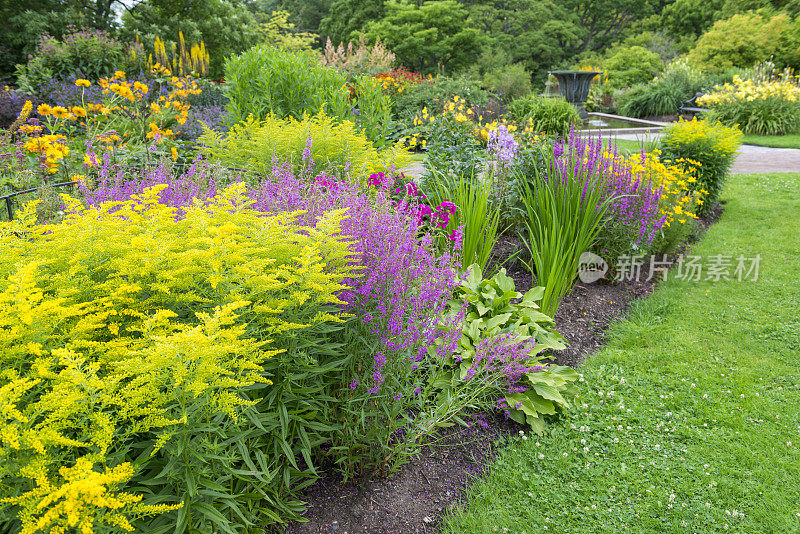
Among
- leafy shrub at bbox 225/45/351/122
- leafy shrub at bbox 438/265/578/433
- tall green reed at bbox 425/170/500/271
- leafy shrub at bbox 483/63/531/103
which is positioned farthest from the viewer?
leafy shrub at bbox 483/63/531/103

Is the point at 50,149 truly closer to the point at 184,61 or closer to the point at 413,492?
the point at 413,492

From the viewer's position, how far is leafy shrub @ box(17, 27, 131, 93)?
32.8 feet

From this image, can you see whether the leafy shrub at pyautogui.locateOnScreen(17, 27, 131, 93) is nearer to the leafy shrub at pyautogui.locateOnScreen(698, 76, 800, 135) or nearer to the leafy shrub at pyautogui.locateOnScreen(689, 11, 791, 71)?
the leafy shrub at pyautogui.locateOnScreen(698, 76, 800, 135)

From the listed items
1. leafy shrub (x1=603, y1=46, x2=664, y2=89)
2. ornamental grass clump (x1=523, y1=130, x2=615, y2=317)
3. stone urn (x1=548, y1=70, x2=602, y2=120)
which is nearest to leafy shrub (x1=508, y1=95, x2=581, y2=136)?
stone urn (x1=548, y1=70, x2=602, y2=120)

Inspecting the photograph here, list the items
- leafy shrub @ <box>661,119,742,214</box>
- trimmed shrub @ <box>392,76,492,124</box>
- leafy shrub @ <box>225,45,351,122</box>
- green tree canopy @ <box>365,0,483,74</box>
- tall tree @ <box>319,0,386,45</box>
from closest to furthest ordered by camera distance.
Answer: leafy shrub @ <box>225,45,351,122</box>, leafy shrub @ <box>661,119,742,214</box>, trimmed shrub @ <box>392,76,492,124</box>, green tree canopy @ <box>365,0,483,74</box>, tall tree @ <box>319,0,386,45</box>

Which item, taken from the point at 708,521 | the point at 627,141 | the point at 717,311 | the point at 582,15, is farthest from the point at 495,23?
the point at 708,521

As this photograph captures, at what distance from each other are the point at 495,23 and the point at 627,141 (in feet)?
67.2

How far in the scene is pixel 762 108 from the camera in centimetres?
1234

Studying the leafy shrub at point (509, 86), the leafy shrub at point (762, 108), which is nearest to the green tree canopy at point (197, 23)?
the leafy shrub at point (509, 86)

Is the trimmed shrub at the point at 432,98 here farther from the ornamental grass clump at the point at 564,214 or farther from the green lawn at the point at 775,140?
the ornamental grass clump at the point at 564,214

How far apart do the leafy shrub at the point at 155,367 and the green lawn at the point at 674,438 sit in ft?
3.46

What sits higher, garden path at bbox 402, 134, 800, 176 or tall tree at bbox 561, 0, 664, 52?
tall tree at bbox 561, 0, 664, 52

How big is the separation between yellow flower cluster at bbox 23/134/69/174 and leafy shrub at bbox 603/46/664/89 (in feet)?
65.3

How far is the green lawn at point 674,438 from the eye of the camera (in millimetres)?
2209
